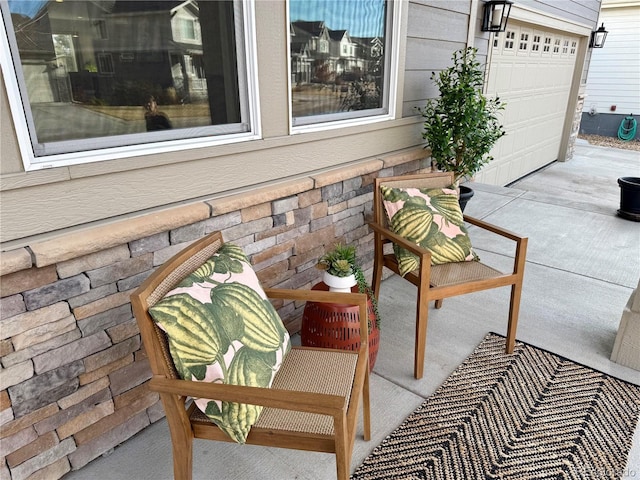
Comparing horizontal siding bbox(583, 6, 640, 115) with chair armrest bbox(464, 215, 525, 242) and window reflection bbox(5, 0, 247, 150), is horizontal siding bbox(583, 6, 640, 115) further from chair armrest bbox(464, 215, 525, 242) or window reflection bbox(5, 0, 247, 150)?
window reflection bbox(5, 0, 247, 150)

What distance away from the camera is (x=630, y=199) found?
4066 mm

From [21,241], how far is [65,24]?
674 mm

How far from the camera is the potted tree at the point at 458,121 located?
2.75 metres

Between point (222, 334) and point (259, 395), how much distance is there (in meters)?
0.21

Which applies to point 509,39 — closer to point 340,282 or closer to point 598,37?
point 598,37

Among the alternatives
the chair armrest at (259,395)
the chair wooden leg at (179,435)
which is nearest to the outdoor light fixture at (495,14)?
the chair armrest at (259,395)

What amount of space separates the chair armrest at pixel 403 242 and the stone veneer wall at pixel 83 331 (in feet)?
1.86

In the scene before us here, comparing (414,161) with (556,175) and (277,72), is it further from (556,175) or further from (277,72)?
(556,175)

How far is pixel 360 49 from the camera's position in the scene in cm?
240

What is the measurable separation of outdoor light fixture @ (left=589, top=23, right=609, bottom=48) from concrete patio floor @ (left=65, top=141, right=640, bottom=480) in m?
3.44

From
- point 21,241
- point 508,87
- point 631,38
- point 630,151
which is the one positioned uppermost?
point 631,38

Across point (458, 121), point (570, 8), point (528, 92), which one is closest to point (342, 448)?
point (458, 121)

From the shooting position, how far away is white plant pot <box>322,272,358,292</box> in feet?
5.82

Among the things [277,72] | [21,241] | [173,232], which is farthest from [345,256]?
[21,241]
